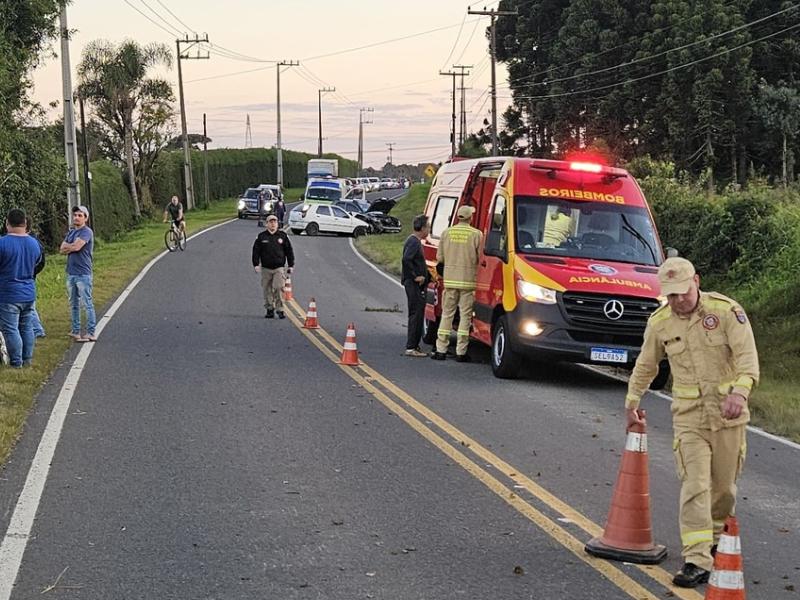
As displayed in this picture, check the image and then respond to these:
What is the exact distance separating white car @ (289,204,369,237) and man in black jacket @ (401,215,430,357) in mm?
31508

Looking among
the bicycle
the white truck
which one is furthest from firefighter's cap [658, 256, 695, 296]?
the white truck

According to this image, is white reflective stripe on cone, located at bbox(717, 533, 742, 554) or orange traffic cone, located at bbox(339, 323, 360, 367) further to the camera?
orange traffic cone, located at bbox(339, 323, 360, 367)

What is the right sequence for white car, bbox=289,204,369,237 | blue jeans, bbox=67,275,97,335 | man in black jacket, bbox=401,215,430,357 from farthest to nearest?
1. white car, bbox=289,204,369,237
2. blue jeans, bbox=67,275,97,335
3. man in black jacket, bbox=401,215,430,357

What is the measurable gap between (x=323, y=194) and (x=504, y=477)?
48997 millimetres

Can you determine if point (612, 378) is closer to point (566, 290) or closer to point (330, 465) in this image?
point (566, 290)

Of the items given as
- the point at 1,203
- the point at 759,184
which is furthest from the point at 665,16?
the point at 1,203

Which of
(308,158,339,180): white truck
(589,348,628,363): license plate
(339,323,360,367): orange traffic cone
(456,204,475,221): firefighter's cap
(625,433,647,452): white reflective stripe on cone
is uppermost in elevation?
(456,204,475,221): firefighter's cap

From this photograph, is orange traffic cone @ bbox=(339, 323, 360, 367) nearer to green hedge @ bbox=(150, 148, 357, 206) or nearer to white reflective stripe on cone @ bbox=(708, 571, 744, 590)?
white reflective stripe on cone @ bbox=(708, 571, 744, 590)

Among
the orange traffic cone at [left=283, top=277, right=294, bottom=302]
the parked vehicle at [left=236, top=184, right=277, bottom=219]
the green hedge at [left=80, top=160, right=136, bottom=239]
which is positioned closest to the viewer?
the orange traffic cone at [left=283, top=277, right=294, bottom=302]

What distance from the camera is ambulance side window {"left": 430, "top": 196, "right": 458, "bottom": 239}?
15890mm

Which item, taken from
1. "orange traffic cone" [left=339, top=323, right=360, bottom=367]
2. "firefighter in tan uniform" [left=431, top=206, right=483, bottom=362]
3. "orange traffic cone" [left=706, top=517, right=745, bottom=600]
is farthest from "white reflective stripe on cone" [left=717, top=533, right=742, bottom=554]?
"firefighter in tan uniform" [left=431, top=206, right=483, bottom=362]

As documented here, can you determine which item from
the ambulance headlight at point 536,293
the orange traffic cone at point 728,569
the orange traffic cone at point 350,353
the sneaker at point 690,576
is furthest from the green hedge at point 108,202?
the orange traffic cone at point 728,569

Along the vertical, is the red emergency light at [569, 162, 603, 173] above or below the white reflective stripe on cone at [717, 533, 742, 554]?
above

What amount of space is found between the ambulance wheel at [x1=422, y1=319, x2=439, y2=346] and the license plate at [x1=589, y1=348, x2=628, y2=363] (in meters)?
3.92
